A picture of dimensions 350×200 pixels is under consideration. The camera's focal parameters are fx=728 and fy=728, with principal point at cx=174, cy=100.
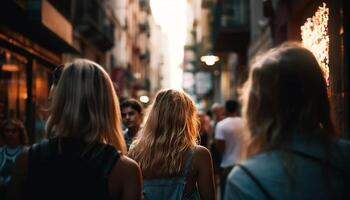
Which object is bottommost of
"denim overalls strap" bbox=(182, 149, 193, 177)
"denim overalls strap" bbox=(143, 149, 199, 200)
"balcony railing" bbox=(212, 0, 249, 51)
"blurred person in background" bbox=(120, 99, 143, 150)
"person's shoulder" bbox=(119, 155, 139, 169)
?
"denim overalls strap" bbox=(143, 149, 199, 200)

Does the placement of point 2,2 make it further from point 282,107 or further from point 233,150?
point 282,107

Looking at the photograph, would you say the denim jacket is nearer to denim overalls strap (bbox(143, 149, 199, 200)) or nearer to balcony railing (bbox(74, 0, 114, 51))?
denim overalls strap (bbox(143, 149, 199, 200))

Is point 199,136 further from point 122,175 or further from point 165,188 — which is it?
point 122,175

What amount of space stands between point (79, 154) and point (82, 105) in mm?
224

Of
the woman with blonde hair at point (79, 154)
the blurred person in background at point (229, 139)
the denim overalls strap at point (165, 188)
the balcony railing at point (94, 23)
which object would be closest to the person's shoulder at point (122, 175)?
the woman with blonde hair at point (79, 154)

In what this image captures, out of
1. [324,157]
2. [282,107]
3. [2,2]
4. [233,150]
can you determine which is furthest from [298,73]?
A: [2,2]

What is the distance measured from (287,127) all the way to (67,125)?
1.11 m

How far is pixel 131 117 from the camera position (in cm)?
820

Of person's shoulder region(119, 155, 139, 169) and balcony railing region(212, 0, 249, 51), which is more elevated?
balcony railing region(212, 0, 249, 51)

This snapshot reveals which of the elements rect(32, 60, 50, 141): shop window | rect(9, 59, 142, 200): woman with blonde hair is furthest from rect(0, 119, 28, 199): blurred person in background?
rect(32, 60, 50, 141): shop window

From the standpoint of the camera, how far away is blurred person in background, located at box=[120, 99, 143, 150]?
804cm

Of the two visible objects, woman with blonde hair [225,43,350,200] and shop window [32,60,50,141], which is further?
shop window [32,60,50,141]

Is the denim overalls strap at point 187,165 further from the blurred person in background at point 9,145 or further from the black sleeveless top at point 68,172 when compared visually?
the blurred person in background at point 9,145

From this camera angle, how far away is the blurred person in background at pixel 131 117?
8.04 metres
